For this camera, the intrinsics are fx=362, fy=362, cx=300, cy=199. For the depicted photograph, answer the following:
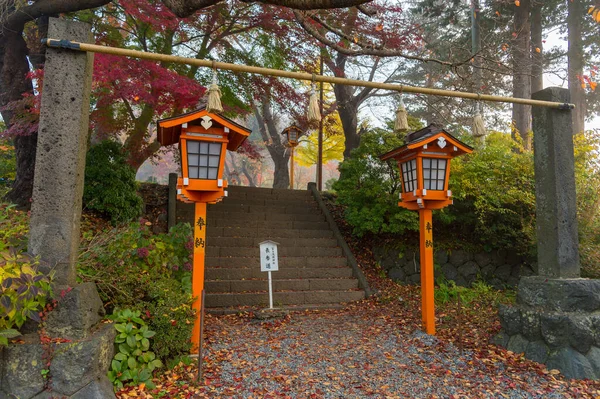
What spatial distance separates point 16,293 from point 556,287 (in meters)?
5.52

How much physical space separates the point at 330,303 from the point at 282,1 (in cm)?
519

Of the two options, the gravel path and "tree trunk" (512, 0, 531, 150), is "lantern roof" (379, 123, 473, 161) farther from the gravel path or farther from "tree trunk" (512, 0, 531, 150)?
"tree trunk" (512, 0, 531, 150)

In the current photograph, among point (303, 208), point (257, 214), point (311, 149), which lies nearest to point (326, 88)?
point (311, 149)

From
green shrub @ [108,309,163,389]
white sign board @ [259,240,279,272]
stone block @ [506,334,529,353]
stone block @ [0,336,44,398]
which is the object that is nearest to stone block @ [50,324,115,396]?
stone block @ [0,336,44,398]

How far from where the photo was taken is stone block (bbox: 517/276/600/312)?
4266 mm

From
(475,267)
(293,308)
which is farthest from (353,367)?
(475,267)

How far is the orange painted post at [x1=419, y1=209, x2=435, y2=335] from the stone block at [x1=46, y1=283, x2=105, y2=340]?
4.26 metres

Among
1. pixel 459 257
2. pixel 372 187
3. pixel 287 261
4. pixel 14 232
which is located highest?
pixel 372 187

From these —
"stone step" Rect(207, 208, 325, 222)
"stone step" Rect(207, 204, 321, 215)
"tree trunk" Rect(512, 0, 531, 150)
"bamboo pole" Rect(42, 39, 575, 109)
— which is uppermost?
"tree trunk" Rect(512, 0, 531, 150)

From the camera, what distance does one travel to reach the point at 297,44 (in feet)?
28.1

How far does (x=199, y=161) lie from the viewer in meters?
4.43

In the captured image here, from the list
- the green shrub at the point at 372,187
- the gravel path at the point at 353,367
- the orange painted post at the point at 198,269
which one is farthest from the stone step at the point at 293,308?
the green shrub at the point at 372,187

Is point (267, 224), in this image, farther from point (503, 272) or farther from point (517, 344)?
point (517, 344)

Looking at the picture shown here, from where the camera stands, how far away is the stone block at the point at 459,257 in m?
8.17
